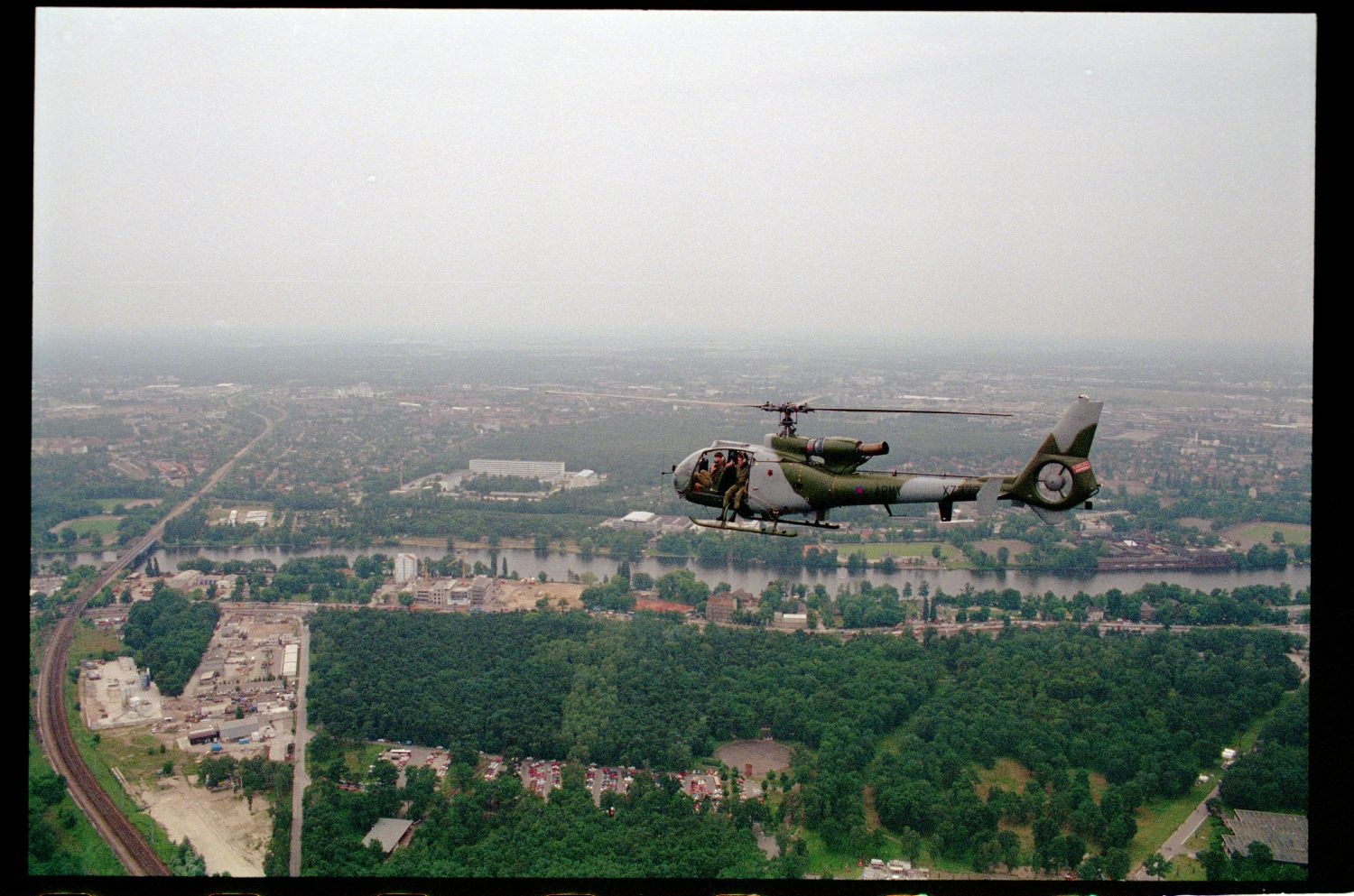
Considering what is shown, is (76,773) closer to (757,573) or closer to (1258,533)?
(757,573)

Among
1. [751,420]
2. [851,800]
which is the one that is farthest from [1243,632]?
[751,420]

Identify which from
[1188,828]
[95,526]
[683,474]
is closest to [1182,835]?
[1188,828]

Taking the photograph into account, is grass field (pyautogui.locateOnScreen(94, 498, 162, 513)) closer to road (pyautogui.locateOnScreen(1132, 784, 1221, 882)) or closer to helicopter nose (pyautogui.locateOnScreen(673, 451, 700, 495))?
helicopter nose (pyautogui.locateOnScreen(673, 451, 700, 495))

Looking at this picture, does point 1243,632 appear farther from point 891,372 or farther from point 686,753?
point 686,753

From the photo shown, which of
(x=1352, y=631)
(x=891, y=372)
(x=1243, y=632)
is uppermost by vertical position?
(x=891, y=372)

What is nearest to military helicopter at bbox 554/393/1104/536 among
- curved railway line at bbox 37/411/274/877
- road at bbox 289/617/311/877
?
road at bbox 289/617/311/877

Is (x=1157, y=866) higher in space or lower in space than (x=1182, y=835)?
lower
